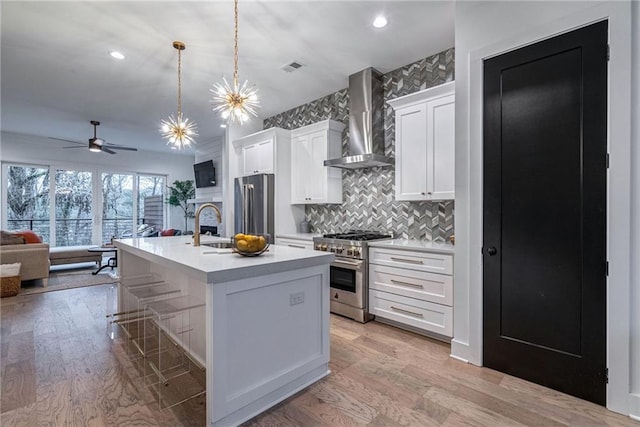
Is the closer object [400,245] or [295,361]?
[295,361]

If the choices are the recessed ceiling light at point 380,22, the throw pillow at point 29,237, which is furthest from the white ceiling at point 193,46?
the throw pillow at point 29,237

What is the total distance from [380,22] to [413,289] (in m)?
2.54

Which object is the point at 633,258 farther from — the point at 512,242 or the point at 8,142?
the point at 8,142

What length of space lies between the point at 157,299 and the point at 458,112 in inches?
122

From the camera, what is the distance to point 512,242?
2221mm

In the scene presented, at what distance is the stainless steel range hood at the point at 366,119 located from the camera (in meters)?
3.69

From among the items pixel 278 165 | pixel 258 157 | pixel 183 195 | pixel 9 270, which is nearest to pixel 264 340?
pixel 278 165

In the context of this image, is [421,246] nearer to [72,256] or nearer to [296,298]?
[296,298]

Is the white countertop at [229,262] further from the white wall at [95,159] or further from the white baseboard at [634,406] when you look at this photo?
the white wall at [95,159]

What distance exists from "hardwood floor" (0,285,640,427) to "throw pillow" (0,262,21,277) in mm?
1929

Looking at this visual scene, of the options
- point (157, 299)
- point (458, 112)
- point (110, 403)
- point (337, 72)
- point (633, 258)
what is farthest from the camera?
point (337, 72)

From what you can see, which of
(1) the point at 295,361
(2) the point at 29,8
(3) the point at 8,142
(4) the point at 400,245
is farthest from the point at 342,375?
(3) the point at 8,142

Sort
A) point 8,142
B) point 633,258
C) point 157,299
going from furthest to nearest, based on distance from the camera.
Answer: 1. point 8,142
2. point 157,299
3. point 633,258

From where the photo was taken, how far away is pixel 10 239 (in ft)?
15.6
